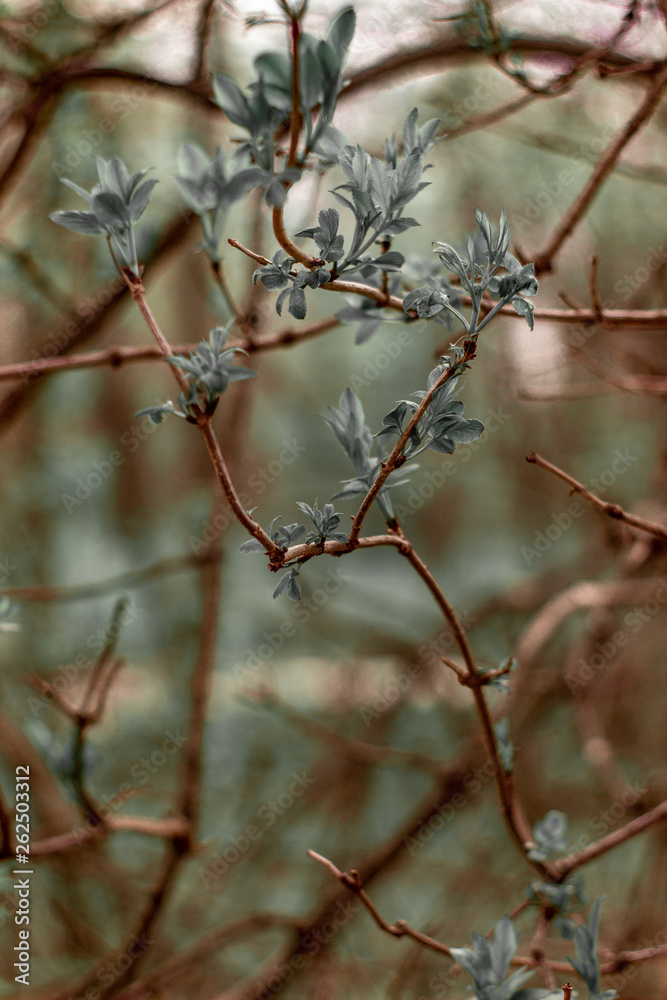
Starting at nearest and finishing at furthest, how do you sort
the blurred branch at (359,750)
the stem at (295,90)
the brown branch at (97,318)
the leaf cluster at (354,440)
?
the stem at (295,90) → the leaf cluster at (354,440) → the brown branch at (97,318) → the blurred branch at (359,750)

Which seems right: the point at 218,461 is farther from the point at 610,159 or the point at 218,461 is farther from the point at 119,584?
the point at 119,584

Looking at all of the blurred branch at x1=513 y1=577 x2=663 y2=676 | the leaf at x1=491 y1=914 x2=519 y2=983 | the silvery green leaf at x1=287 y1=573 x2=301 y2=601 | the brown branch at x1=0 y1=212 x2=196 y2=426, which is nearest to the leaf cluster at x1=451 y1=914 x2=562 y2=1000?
the leaf at x1=491 y1=914 x2=519 y2=983

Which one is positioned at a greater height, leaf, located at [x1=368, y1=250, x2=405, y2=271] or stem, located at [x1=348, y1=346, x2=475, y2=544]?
leaf, located at [x1=368, y1=250, x2=405, y2=271]

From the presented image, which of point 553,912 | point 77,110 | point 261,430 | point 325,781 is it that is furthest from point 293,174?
point 261,430

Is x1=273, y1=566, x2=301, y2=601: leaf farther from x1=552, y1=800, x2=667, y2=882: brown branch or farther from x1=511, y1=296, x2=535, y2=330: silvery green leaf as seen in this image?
x1=552, y1=800, x2=667, y2=882: brown branch

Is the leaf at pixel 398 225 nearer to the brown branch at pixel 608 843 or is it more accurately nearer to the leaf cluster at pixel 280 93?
the leaf cluster at pixel 280 93

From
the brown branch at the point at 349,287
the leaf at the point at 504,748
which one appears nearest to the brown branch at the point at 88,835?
the leaf at the point at 504,748

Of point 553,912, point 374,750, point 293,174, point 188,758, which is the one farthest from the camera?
point 374,750

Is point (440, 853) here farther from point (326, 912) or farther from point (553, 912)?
point (553, 912)

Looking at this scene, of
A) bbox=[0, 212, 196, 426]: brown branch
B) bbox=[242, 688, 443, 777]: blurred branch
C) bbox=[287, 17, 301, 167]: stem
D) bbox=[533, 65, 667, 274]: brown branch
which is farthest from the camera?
bbox=[242, 688, 443, 777]: blurred branch
